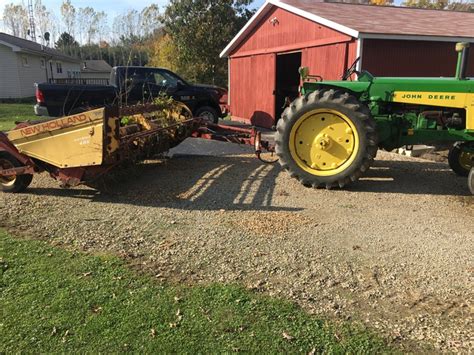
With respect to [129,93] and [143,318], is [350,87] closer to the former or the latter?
[143,318]

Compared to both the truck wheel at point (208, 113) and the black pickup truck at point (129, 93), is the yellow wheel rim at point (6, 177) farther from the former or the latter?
the truck wheel at point (208, 113)

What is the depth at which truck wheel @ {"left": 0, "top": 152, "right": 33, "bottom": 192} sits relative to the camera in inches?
238

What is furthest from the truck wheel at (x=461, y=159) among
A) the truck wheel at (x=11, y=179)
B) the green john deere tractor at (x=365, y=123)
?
the truck wheel at (x=11, y=179)

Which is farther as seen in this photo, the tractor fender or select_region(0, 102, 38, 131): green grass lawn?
select_region(0, 102, 38, 131): green grass lawn

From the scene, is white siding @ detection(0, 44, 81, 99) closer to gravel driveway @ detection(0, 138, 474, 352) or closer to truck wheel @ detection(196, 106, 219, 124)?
truck wheel @ detection(196, 106, 219, 124)

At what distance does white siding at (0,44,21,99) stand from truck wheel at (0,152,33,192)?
2436 centimetres

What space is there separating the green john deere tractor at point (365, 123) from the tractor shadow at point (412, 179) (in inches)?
21.0

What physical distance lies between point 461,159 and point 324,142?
2.48 meters

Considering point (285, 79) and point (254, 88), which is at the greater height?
point (285, 79)

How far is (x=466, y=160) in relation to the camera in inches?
274

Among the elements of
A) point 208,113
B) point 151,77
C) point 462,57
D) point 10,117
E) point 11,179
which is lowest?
point 10,117

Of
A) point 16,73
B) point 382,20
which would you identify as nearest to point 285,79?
point 382,20

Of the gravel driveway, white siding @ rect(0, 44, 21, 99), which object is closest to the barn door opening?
the gravel driveway

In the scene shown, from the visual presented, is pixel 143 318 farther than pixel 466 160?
No
